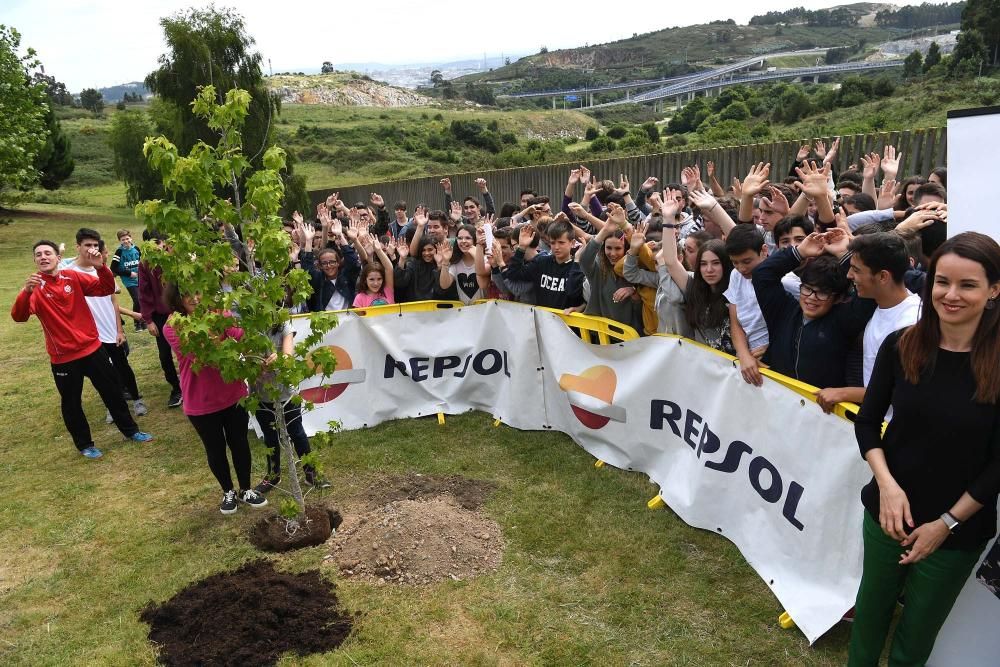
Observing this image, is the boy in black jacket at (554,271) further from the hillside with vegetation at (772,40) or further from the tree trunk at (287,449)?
the hillside with vegetation at (772,40)

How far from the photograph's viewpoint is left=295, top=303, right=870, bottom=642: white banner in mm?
3839

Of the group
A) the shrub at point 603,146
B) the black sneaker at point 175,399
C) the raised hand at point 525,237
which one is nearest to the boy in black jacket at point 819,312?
the raised hand at point 525,237

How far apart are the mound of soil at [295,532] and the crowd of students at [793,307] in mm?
533

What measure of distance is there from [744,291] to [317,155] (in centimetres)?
6393

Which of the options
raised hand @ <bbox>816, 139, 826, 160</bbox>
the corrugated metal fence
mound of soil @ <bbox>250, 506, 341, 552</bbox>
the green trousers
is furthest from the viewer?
raised hand @ <bbox>816, 139, 826, 160</bbox>

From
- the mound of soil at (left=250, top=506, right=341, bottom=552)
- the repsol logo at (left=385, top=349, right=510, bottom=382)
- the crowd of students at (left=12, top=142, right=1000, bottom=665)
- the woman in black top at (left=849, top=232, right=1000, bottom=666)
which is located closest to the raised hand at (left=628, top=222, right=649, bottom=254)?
the crowd of students at (left=12, top=142, right=1000, bottom=665)

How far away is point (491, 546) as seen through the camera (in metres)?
4.88

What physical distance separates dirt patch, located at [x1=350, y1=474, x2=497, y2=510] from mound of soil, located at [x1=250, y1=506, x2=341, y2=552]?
1.41 ft

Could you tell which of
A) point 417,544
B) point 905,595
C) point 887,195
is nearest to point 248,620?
point 417,544

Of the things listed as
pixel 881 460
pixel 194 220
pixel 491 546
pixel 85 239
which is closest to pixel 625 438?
pixel 491 546

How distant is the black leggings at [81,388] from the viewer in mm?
6992

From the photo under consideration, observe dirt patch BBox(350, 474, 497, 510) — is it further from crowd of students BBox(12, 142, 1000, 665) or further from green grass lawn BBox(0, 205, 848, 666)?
crowd of students BBox(12, 142, 1000, 665)

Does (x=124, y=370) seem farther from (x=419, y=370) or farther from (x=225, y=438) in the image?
(x=419, y=370)

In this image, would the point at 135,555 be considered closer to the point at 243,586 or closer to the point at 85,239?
the point at 243,586
